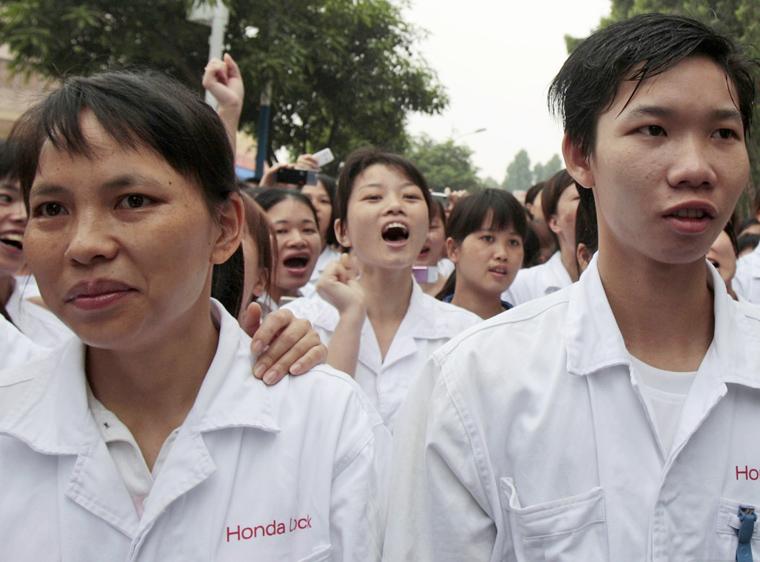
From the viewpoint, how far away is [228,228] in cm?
187

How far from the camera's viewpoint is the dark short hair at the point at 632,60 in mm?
1747

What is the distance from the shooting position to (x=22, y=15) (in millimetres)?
11609

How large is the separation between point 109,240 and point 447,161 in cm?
5425

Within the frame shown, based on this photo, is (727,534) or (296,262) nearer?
(727,534)

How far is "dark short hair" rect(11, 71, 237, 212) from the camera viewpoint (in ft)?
5.34

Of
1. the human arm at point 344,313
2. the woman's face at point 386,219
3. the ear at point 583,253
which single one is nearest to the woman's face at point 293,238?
the woman's face at point 386,219

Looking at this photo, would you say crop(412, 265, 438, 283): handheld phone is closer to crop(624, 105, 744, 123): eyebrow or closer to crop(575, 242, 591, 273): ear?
crop(575, 242, 591, 273): ear

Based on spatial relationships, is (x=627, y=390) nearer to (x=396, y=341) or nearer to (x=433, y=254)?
(x=396, y=341)

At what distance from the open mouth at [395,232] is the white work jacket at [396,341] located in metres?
0.25

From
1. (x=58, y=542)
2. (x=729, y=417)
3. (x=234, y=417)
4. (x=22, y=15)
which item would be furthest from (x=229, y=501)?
(x=22, y=15)

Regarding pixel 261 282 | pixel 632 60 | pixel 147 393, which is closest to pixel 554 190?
pixel 261 282

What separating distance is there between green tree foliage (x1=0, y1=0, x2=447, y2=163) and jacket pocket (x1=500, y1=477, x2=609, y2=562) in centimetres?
854

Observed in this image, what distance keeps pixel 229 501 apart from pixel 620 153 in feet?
3.50

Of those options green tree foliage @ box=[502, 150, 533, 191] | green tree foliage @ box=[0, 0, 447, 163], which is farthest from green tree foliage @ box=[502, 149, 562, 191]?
green tree foliage @ box=[0, 0, 447, 163]
